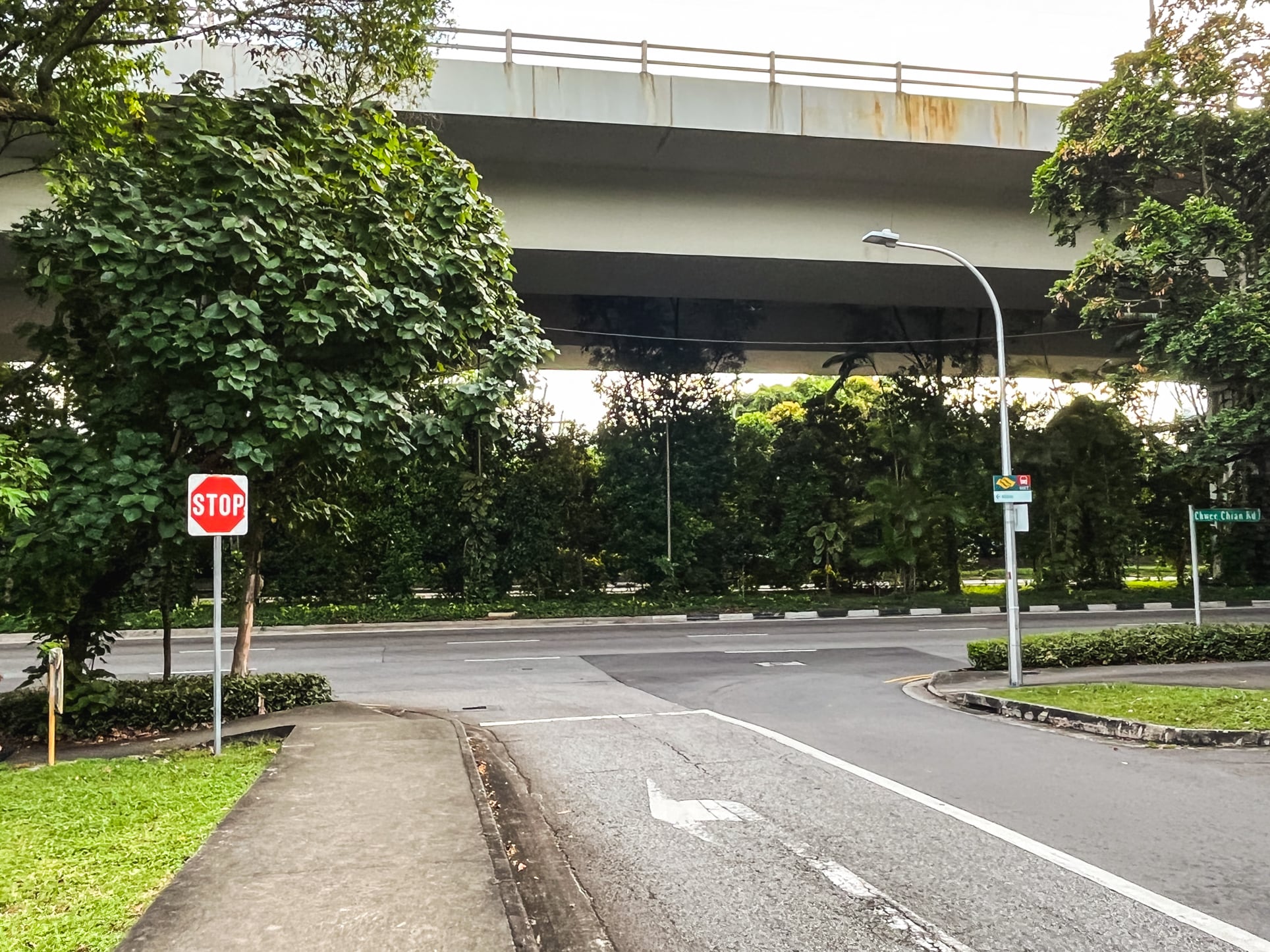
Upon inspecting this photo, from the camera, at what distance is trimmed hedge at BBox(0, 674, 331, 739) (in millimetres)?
10133

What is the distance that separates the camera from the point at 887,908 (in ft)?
15.3

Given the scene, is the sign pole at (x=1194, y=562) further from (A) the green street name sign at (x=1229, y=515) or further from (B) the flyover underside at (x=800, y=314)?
(B) the flyover underside at (x=800, y=314)

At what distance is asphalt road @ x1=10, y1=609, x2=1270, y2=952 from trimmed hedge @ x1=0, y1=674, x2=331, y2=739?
1.93 meters

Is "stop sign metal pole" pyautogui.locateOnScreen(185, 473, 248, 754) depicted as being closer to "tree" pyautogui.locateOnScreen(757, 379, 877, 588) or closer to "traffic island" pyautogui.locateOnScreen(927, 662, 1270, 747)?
"traffic island" pyautogui.locateOnScreen(927, 662, 1270, 747)

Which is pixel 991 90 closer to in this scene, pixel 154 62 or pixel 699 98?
pixel 699 98

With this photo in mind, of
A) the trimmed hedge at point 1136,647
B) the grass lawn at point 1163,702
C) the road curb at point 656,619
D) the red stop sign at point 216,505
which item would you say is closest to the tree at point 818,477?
the road curb at point 656,619

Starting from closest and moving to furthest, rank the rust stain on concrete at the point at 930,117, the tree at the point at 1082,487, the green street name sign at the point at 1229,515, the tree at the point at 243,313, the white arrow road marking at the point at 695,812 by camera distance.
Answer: the white arrow road marking at the point at 695,812 → the tree at the point at 243,313 → the green street name sign at the point at 1229,515 → the rust stain on concrete at the point at 930,117 → the tree at the point at 1082,487

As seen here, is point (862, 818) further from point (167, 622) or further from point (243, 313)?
point (167, 622)

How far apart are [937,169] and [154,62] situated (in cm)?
1498

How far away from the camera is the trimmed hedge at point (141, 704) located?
33.2 feet

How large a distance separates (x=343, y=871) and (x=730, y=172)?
16967 mm

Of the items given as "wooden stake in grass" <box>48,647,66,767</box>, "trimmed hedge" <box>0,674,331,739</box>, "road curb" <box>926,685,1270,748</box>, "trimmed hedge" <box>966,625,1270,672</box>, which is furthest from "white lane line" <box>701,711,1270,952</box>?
"trimmed hedge" <box>966,625,1270,672</box>

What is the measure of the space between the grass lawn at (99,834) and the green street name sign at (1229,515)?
1567 centimetres

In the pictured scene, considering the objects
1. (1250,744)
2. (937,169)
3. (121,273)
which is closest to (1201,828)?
(1250,744)
